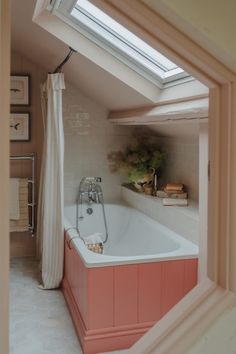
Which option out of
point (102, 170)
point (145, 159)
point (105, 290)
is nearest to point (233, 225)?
point (105, 290)

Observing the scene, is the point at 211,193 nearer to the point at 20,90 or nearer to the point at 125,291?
the point at 125,291

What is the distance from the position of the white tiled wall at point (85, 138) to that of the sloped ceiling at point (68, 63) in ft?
0.64

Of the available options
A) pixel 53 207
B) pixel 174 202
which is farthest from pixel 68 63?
pixel 174 202

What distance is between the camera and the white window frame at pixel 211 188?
27.8 inches

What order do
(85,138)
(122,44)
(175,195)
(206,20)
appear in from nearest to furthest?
1. (206,20)
2. (122,44)
3. (175,195)
4. (85,138)

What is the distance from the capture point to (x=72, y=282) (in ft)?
11.1

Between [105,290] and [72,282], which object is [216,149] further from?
[72,282]

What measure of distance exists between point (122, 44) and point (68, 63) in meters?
0.90

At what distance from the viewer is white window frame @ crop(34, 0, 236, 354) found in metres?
0.71

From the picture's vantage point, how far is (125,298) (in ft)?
8.96

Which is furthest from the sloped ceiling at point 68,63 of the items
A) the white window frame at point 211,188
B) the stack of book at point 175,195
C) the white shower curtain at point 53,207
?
the white window frame at point 211,188

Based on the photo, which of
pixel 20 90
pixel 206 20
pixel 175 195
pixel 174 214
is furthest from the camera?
pixel 20 90

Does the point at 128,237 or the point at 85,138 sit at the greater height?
the point at 85,138

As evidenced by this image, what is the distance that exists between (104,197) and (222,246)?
4.15m
